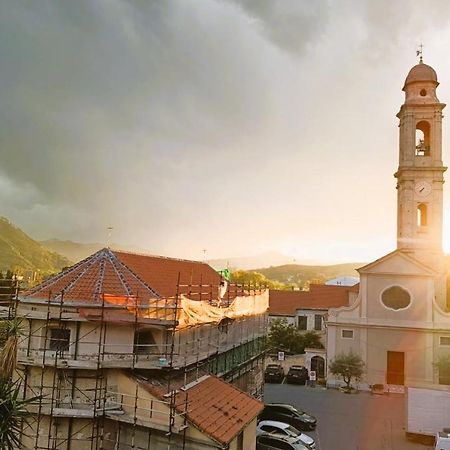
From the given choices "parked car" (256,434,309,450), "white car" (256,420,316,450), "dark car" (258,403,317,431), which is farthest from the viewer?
"dark car" (258,403,317,431)

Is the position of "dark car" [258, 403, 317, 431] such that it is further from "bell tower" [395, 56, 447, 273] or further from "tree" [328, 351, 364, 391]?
"bell tower" [395, 56, 447, 273]

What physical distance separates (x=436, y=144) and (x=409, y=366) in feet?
64.7

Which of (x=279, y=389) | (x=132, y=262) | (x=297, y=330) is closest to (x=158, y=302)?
(x=132, y=262)

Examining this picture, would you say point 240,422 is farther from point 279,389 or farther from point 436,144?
point 436,144

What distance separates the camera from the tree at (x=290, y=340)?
162 ft

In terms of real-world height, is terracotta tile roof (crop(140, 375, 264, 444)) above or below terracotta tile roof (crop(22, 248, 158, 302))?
below

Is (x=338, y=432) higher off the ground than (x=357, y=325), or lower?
lower

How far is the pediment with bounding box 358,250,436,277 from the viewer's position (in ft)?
135

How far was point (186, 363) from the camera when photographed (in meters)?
20.3

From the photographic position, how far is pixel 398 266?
4172 cm

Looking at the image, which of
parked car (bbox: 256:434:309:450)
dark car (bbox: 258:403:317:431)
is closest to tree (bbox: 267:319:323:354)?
dark car (bbox: 258:403:317:431)

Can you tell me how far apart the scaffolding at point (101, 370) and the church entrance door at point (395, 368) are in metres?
26.4

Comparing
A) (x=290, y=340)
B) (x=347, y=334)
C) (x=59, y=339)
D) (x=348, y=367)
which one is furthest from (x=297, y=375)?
(x=59, y=339)

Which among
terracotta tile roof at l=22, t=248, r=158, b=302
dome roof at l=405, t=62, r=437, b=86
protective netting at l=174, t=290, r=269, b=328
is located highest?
dome roof at l=405, t=62, r=437, b=86
